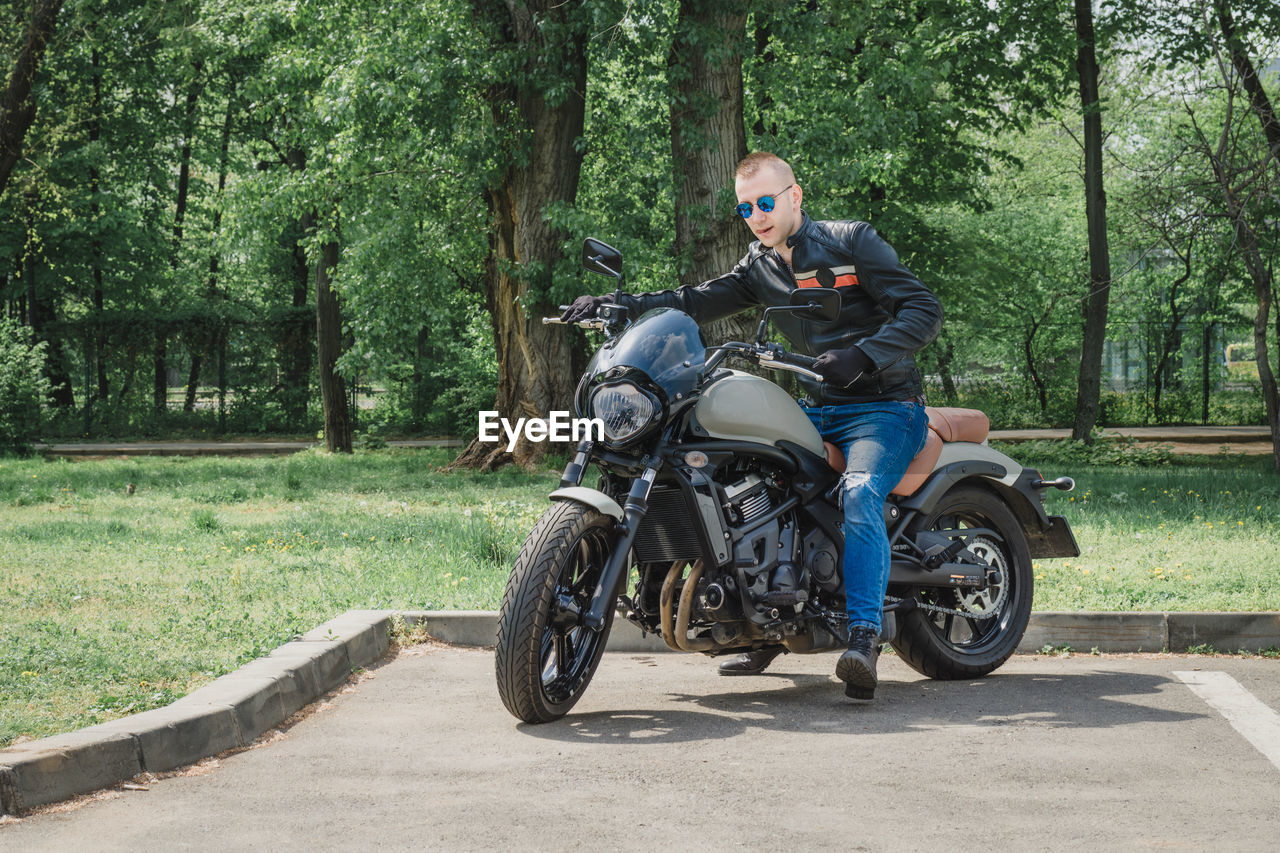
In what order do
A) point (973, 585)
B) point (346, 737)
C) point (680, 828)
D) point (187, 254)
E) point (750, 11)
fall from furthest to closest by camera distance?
point (187, 254), point (750, 11), point (973, 585), point (346, 737), point (680, 828)

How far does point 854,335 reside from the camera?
17.9 ft

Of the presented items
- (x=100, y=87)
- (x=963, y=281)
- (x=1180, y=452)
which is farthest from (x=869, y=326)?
(x=100, y=87)

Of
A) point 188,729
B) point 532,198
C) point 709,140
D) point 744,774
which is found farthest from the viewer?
point 532,198

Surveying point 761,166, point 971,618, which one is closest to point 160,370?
point 761,166

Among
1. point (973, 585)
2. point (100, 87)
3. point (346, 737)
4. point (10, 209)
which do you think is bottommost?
point (346, 737)

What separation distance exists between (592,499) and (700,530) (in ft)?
1.54

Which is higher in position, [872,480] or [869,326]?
[869,326]

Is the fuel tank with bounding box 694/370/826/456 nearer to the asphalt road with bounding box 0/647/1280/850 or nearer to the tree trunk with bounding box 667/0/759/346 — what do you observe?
the asphalt road with bounding box 0/647/1280/850

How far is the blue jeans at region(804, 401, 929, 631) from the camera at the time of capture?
5.14 metres

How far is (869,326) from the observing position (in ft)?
18.0

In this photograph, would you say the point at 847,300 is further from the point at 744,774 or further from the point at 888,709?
the point at 744,774

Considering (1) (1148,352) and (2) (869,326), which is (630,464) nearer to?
(2) (869,326)

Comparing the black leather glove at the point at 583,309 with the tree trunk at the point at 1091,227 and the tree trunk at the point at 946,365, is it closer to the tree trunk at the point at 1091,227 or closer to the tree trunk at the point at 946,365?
the tree trunk at the point at 1091,227

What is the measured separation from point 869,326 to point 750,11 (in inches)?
356
